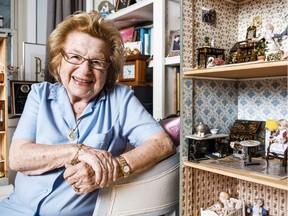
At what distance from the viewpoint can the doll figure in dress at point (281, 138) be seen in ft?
3.57

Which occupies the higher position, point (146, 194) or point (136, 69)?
point (136, 69)

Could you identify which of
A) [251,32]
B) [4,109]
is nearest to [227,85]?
[251,32]

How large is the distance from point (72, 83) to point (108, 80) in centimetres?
17

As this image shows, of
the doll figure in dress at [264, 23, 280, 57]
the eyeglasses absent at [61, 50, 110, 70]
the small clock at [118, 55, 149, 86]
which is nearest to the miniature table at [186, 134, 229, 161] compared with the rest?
the doll figure in dress at [264, 23, 280, 57]

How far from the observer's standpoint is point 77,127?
1.32m

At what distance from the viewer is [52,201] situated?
1.23m

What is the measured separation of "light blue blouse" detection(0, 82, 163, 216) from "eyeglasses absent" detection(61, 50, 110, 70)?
0.39 feet

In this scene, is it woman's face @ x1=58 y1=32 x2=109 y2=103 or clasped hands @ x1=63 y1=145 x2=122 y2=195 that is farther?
woman's face @ x1=58 y1=32 x2=109 y2=103

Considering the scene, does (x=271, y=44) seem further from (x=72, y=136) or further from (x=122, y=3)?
(x=122, y=3)

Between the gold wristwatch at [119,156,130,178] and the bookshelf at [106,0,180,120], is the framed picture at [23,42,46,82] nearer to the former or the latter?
the bookshelf at [106,0,180,120]

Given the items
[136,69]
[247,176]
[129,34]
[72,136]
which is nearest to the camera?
[247,176]

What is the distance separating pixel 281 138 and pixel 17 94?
7.66 ft

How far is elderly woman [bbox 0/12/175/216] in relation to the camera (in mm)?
1163

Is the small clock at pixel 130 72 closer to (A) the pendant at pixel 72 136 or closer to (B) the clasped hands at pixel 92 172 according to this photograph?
(A) the pendant at pixel 72 136
